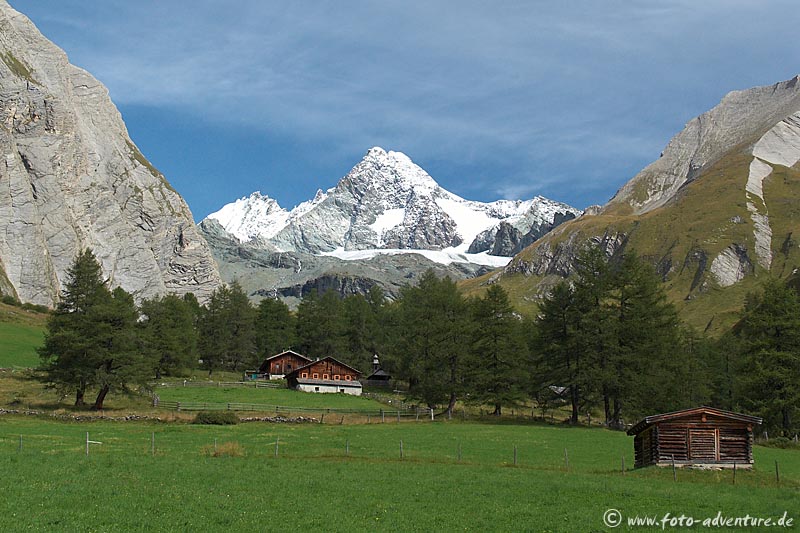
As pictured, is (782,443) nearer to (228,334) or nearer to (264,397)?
(264,397)

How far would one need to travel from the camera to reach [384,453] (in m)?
39.7

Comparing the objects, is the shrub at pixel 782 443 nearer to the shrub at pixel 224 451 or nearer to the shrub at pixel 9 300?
the shrub at pixel 224 451

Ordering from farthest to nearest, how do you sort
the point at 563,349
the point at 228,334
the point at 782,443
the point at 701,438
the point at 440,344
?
the point at 228,334, the point at 440,344, the point at 563,349, the point at 782,443, the point at 701,438

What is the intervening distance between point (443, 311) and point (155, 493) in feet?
160

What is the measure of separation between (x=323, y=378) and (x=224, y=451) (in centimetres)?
5894

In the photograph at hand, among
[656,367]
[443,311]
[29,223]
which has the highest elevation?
[29,223]

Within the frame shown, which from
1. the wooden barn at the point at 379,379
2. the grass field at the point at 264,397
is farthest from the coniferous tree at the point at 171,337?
the wooden barn at the point at 379,379

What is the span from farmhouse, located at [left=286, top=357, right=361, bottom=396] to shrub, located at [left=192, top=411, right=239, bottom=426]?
36884 mm

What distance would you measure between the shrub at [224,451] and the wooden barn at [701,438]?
22.7 metres

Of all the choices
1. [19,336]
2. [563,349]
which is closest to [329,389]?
[563,349]

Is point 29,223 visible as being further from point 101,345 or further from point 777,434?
point 777,434

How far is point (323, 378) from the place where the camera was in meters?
95.4

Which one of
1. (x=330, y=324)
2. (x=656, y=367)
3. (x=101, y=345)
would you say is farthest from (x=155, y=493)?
(x=330, y=324)

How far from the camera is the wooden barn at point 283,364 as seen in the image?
106188 mm
